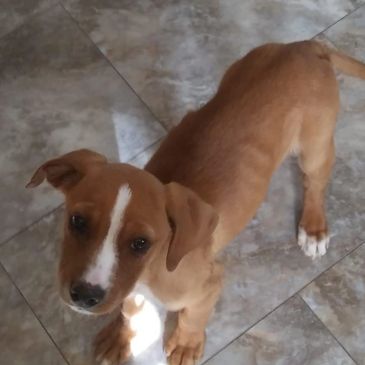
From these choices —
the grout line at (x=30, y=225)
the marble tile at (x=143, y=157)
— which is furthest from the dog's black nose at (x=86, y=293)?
the marble tile at (x=143, y=157)

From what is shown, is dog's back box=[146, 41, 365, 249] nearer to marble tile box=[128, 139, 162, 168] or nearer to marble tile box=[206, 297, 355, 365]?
marble tile box=[206, 297, 355, 365]

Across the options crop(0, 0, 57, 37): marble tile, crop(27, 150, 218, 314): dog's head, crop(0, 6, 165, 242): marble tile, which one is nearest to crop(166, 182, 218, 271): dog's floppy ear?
crop(27, 150, 218, 314): dog's head

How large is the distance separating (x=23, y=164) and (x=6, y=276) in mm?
508

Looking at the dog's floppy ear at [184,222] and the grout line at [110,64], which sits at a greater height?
the dog's floppy ear at [184,222]

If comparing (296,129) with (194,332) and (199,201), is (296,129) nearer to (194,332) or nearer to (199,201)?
(199,201)

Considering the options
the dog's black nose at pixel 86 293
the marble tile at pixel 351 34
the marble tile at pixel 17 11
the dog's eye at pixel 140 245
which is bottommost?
the marble tile at pixel 351 34

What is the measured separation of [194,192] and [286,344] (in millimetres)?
882

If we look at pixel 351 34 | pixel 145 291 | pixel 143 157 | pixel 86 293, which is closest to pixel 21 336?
pixel 145 291

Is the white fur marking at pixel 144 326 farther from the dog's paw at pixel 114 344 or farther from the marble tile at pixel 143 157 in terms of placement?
the marble tile at pixel 143 157

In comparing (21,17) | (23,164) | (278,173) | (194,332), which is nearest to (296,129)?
(278,173)

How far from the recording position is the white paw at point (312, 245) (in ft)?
9.39

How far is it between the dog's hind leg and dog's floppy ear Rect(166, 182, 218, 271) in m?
0.68

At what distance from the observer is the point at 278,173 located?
3043mm

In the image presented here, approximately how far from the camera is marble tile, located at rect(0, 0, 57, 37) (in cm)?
339
